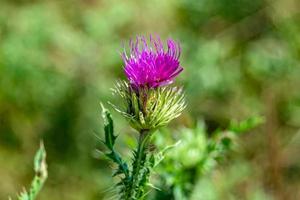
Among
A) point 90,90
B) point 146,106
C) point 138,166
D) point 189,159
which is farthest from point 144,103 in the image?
point 90,90

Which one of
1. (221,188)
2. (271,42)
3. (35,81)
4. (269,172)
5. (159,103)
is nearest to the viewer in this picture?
(159,103)

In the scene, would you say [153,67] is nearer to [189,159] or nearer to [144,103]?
[144,103]

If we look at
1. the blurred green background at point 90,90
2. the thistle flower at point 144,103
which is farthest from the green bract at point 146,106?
the blurred green background at point 90,90

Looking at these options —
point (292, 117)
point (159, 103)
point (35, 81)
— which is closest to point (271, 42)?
point (292, 117)

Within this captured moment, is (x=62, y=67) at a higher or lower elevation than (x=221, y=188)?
higher

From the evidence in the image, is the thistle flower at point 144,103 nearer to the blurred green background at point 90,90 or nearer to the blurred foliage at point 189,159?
the blurred foliage at point 189,159

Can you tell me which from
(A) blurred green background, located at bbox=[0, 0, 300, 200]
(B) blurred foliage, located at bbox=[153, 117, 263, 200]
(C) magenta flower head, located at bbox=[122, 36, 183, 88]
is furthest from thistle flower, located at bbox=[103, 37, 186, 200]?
(A) blurred green background, located at bbox=[0, 0, 300, 200]

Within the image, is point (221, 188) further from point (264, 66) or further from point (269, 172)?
point (264, 66)
